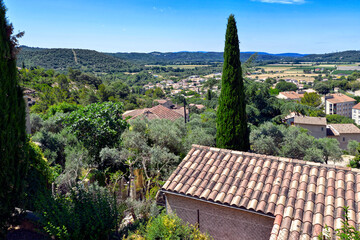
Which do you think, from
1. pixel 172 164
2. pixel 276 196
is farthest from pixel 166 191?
pixel 172 164

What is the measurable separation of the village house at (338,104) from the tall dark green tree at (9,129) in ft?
276

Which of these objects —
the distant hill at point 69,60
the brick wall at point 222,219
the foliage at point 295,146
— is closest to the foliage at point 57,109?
the foliage at point 295,146

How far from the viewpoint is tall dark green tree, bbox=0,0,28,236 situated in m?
4.34

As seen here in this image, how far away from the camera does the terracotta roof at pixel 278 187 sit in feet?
15.7

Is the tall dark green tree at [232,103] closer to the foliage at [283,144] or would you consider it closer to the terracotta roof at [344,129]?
the foliage at [283,144]

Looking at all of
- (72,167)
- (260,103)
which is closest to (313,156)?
(260,103)

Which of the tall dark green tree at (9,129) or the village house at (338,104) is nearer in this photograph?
the tall dark green tree at (9,129)

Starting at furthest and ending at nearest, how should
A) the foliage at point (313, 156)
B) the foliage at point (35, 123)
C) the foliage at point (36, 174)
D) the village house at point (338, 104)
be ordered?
the village house at point (338, 104) → the foliage at point (35, 123) → the foliage at point (313, 156) → the foliage at point (36, 174)

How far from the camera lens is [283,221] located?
490 centimetres

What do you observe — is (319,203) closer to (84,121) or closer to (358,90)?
(84,121)

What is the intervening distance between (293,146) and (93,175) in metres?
10.9

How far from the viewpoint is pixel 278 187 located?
5746mm

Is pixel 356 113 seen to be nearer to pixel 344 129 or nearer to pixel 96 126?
pixel 344 129

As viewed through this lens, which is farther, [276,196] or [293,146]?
[293,146]
